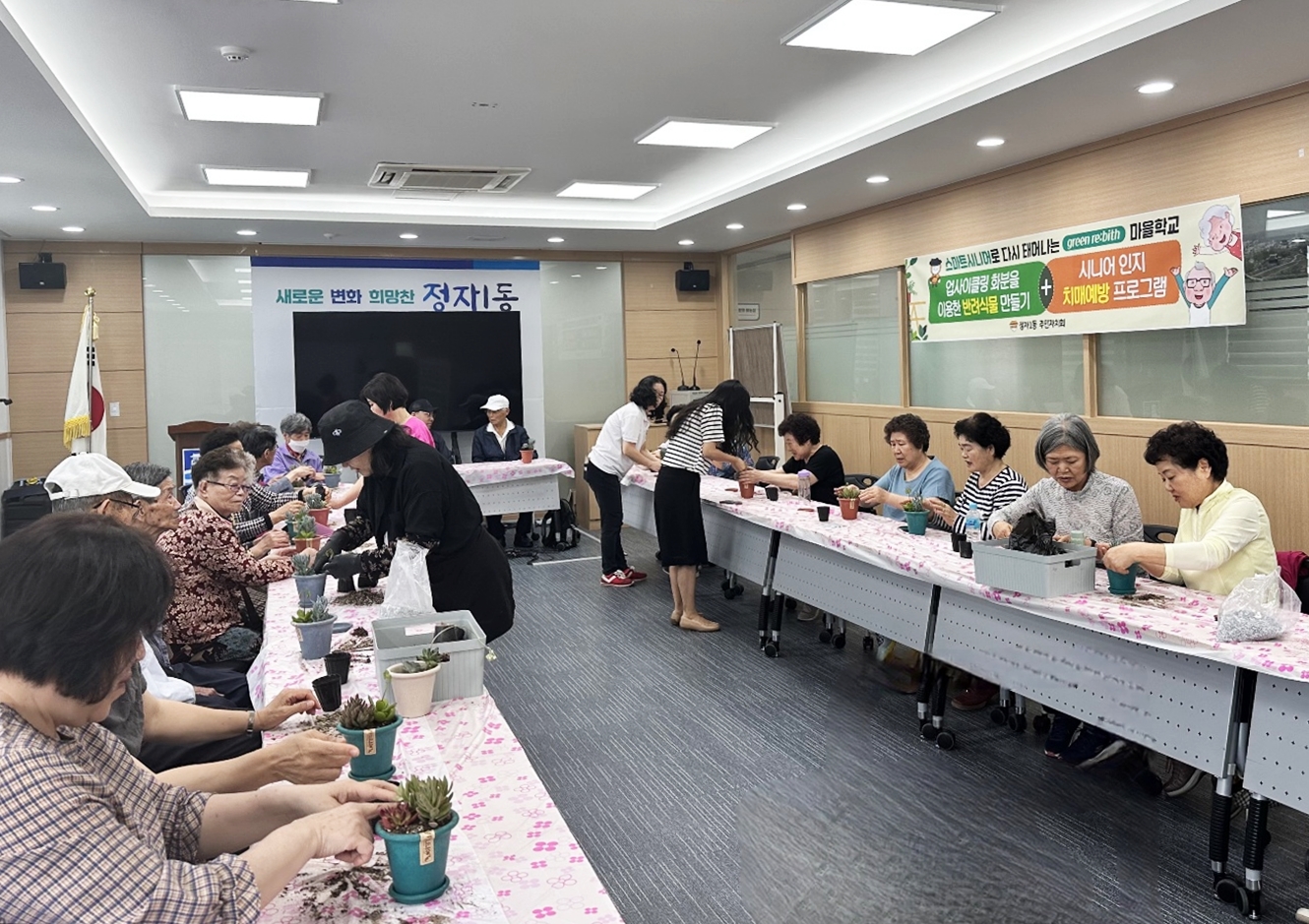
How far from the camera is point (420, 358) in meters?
9.13

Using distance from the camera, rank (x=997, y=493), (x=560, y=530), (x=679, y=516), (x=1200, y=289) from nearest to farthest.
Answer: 1. (x=997, y=493)
2. (x=1200, y=289)
3. (x=679, y=516)
4. (x=560, y=530)

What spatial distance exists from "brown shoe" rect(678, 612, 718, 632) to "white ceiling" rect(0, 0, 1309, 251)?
2.83 metres

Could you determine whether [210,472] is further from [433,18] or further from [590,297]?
[590,297]

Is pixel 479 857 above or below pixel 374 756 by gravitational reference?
below

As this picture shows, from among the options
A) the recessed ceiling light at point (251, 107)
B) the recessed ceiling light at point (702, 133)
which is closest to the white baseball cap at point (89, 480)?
the recessed ceiling light at point (251, 107)

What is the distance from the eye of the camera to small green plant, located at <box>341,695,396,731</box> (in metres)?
1.84

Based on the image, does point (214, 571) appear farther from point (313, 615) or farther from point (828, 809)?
point (828, 809)

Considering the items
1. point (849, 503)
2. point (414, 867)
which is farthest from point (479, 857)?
point (849, 503)

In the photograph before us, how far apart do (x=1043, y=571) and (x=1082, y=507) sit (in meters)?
0.73

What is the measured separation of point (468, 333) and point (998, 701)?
640cm

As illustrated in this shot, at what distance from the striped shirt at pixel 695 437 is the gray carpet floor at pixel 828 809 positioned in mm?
1098

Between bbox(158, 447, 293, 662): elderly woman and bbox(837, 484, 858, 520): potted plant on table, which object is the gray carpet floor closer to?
bbox(837, 484, 858, 520): potted plant on table

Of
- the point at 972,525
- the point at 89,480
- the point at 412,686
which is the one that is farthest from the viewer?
the point at 972,525

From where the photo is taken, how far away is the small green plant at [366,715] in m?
1.84
